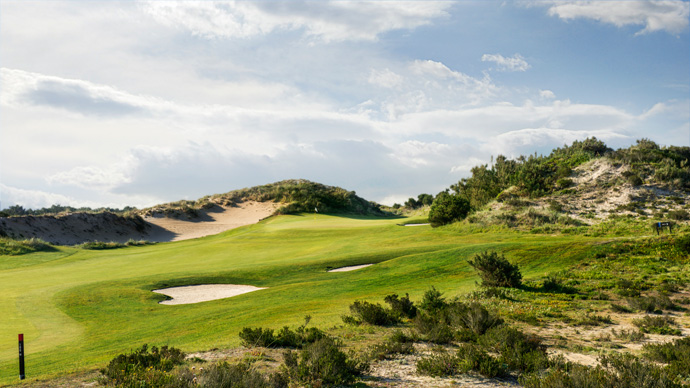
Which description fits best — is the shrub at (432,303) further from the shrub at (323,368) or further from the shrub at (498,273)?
the shrub at (323,368)

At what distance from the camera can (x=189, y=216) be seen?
195 ft

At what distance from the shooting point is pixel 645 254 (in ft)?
66.1

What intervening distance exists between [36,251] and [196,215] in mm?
26165

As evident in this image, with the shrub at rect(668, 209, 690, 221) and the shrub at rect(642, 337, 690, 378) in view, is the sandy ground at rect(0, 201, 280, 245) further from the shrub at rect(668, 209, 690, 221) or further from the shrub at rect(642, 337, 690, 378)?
the shrub at rect(642, 337, 690, 378)

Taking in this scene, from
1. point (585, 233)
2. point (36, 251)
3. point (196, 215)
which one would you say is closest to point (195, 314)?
point (585, 233)

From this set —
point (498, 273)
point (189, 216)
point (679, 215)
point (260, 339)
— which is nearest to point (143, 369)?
point (260, 339)

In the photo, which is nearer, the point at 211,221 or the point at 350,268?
the point at 350,268

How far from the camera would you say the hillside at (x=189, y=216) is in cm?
4503

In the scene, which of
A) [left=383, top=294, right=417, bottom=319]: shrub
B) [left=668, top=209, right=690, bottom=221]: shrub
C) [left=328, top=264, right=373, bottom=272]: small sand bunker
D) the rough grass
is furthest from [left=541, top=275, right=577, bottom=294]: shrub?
[left=668, top=209, right=690, bottom=221]: shrub

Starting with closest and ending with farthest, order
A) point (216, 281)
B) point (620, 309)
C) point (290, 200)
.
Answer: point (620, 309)
point (216, 281)
point (290, 200)

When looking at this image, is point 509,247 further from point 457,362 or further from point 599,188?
point 599,188

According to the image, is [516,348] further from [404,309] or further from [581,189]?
[581,189]

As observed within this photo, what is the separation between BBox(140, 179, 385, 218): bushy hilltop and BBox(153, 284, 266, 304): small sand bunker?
39.7 m

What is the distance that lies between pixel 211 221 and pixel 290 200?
42.4ft
